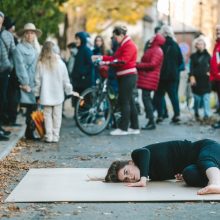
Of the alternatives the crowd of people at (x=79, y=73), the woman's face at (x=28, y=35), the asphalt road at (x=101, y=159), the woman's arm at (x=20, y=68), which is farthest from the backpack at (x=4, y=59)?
the asphalt road at (x=101, y=159)

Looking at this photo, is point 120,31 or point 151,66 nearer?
point 120,31

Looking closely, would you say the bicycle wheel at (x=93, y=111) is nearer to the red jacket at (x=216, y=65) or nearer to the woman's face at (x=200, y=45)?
the red jacket at (x=216, y=65)

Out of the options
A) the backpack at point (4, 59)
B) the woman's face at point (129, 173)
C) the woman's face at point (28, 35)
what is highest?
the woman's face at point (28, 35)

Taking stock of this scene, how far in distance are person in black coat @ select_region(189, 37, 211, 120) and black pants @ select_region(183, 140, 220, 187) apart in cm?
1151

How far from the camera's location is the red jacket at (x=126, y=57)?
1695 cm

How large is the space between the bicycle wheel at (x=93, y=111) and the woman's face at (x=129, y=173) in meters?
6.82

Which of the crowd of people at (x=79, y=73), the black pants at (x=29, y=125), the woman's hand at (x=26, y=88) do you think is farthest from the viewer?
the black pants at (x=29, y=125)

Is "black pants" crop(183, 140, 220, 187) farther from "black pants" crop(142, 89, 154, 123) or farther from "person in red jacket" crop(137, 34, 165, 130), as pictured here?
"black pants" crop(142, 89, 154, 123)

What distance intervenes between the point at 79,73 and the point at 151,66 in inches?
73.8

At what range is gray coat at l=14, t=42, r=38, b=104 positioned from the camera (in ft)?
51.9

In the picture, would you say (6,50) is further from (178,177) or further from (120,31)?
(178,177)

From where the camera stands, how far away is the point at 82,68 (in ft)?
64.3

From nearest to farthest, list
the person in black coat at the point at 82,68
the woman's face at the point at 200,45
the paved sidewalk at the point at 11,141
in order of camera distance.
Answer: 1. the paved sidewalk at the point at 11,141
2. the person in black coat at the point at 82,68
3. the woman's face at the point at 200,45

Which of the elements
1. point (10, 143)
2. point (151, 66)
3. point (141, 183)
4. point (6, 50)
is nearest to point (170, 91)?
point (151, 66)
